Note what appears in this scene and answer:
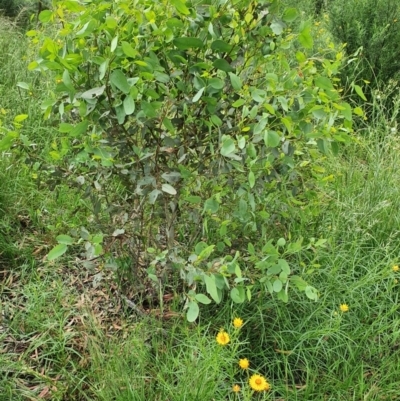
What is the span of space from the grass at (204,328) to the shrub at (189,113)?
21 centimetres

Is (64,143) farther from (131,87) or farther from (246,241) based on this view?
(246,241)

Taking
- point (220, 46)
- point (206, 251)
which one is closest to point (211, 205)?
point (206, 251)

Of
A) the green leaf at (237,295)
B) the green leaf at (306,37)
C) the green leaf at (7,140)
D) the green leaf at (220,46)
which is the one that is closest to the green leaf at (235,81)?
the green leaf at (220,46)

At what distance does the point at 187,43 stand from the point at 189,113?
12.3 inches

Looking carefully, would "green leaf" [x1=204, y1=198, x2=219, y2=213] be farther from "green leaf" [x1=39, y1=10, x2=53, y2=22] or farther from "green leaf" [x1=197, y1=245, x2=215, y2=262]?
"green leaf" [x1=39, y1=10, x2=53, y2=22]

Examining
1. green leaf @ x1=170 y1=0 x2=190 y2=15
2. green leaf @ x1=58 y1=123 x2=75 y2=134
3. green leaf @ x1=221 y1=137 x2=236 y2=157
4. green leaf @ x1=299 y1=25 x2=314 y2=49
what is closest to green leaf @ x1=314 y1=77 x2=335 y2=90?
green leaf @ x1=299 y1=25 x2=314 y2=49

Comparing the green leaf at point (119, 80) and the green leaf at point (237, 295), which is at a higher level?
the green leaf at point (119, 80)

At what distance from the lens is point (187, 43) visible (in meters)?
1.59

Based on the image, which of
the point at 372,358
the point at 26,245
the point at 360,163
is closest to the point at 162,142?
the point at 26,245

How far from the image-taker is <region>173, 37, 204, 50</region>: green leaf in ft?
5.17

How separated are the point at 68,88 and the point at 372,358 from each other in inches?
60.2

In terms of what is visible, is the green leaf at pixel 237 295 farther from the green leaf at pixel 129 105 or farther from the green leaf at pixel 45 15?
the green leaf at pixel 45 15

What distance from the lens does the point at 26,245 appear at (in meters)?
2.49

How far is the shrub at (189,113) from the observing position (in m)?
1.58
